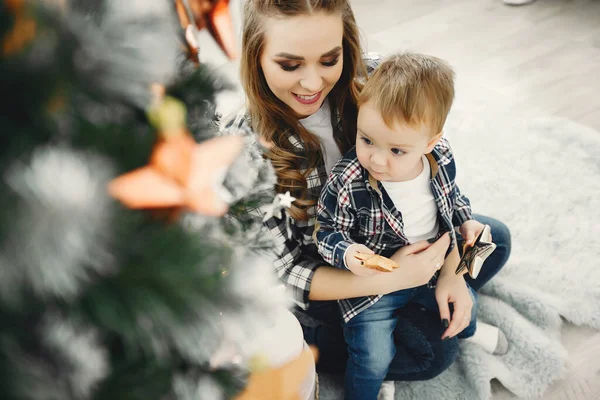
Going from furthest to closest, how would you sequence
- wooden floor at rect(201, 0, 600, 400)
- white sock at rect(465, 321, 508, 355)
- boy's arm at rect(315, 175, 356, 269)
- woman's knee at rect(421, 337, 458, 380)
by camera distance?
wooden floor at rect(201, 0, 600, 400) < white sock at rect(465, 321, 508, 355) < woman's knee at rect(421, 337, 458, 380) < boy's arm at rect(315, 175, 356, 269)

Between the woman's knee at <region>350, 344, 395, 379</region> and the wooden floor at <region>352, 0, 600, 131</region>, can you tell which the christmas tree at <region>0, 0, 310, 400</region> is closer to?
the woman's knee at <region>350, 344, 395, 379</region>

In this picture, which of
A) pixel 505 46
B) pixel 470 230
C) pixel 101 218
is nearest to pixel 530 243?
pixel 470 230

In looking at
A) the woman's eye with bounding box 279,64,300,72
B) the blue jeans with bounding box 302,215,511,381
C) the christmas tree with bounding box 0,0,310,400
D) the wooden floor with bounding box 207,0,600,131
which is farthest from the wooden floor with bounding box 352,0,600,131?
the christmas tree with bounding box 0,0,310,400

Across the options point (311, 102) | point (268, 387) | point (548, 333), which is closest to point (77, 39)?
point (268, 387)

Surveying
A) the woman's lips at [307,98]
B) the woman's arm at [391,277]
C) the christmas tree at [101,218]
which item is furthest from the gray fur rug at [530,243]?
the christmas tree at [101,218]

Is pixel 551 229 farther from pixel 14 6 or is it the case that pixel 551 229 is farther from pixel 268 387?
pixel 14 6

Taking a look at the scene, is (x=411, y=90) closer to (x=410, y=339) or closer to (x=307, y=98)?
(x=307, y=98)

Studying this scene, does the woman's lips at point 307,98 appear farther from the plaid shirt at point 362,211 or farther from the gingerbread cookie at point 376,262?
the gingerbread cookie at point 376,262

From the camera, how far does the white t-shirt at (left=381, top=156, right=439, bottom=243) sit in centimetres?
101

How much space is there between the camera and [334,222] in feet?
3.31

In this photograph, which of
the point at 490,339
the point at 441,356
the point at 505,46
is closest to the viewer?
the point at 441,356

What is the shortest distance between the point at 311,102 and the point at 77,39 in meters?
0.66

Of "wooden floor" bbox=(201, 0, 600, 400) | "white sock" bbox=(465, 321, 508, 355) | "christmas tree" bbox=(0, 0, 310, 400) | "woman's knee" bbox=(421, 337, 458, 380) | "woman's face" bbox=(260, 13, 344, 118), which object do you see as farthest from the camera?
"wooden floor" bbox=(201, 0, 600, 400)

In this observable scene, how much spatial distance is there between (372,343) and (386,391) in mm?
196
